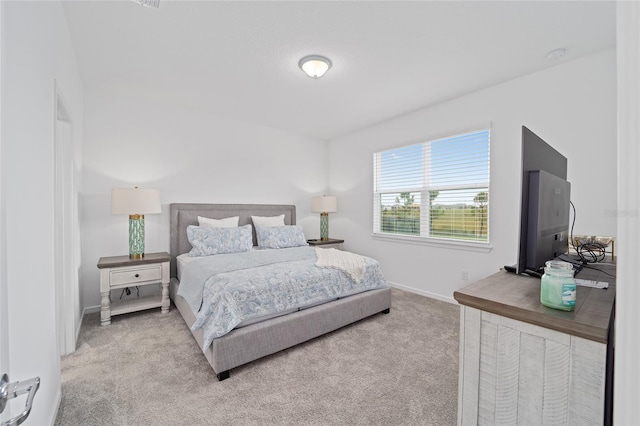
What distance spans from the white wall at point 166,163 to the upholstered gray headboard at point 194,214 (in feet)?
0.40

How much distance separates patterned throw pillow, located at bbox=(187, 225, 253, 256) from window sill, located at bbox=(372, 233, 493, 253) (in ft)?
6.64

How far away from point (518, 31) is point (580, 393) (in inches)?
95.3

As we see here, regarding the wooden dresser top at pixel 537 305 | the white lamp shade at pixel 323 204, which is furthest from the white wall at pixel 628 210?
the white lamp shade at pixel 323 204

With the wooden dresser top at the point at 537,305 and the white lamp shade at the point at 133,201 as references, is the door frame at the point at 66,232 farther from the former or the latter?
the wooden dresser top at the point at 537,305

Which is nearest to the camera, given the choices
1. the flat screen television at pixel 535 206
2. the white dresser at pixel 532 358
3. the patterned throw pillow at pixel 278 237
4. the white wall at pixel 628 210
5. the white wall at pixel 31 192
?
the white wall at pixel 628 210

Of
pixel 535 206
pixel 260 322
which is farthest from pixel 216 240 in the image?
pixel 535 206

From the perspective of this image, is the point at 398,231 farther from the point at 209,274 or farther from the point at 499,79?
the point at 209,274

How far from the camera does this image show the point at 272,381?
1.92 meters

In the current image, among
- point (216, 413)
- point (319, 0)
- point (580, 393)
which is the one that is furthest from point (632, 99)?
point (216, 413)

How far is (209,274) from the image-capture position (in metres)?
2.40

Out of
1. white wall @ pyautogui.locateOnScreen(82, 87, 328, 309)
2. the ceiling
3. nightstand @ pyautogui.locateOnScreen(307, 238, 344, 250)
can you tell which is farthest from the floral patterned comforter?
the ceiling

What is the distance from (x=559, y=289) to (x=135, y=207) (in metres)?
3.46

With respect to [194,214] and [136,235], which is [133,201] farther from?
[194,214]

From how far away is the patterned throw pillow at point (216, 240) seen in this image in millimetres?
3244
